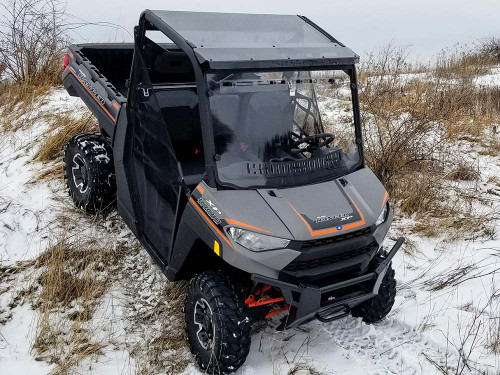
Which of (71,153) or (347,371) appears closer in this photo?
(347,371)

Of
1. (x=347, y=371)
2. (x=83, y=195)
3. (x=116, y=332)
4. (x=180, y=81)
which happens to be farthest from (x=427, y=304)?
(x=83, y=195)

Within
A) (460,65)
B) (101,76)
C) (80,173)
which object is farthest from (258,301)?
(460,65)

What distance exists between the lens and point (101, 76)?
4.70 meters

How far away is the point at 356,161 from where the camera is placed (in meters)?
3.53

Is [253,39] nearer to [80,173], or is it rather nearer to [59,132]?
[80,173]

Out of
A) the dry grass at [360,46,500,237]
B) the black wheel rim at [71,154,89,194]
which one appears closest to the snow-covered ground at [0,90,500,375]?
the black wheel rim at [71,154,89,194]

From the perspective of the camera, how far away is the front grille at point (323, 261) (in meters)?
2.95

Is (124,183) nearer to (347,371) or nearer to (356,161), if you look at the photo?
(356,161)

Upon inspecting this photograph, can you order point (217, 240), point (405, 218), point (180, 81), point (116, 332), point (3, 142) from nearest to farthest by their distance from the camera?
point (217, 240) → point (116, 332) → point (180, 81) → point (405, 218) → point (3, 142)

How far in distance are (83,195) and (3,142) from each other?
189cm

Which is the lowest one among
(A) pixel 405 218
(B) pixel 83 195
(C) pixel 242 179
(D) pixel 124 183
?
(A) pixel 405 218

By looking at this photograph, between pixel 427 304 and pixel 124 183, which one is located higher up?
pixel 124 183

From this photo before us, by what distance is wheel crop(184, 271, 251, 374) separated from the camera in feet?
9.79

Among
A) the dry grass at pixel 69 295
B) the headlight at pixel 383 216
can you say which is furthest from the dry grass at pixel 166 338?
the headlight at pixel 383 216
